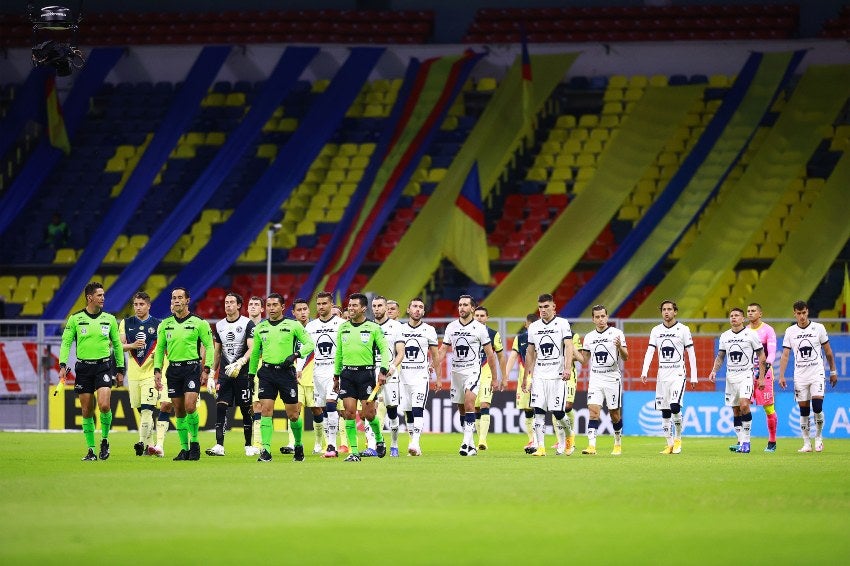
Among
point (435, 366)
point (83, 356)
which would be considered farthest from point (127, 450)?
point (435, 366)

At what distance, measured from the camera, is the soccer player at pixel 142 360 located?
22.8 metres

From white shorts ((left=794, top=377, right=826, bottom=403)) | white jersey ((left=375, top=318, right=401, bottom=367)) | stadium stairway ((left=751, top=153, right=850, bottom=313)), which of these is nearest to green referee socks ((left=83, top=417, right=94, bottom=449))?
white jersey ((left=375, top=318, right=401, bottom=367))

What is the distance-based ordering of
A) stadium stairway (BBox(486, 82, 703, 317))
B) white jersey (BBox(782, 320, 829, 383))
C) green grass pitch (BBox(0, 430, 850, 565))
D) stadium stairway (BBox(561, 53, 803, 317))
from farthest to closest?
1. stadium stairway (BBox(486, 82, 703, 317))
2. stadium stairway (BBox(561, 53, 803, 317))
3. white jersey (BBox(782, 320, 829, 383))
4. green grass pitch (BBox(0, 430, 850, 565))

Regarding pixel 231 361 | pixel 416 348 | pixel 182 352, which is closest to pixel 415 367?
pixel 416 348

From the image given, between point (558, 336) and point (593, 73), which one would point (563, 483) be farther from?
point (593, 73)

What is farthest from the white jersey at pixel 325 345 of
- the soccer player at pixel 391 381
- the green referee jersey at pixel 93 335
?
the green referee jersey at pixel 93 335

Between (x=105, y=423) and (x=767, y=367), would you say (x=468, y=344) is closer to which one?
(x=767, y=367)

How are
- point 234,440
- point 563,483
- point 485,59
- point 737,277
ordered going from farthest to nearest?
point 485,59, point 737,277, point 234,440, point 563,483

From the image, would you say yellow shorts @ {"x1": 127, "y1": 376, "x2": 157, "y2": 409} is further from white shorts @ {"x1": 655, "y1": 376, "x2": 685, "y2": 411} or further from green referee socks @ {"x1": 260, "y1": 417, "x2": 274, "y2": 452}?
white shorts @ {"x1": 655, "y1": 376, "x2": 685, "y2": 411}

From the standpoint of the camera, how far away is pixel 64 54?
98.6 feet

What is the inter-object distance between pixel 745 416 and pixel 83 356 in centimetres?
1061

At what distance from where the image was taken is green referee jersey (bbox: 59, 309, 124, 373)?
21344 millimetres

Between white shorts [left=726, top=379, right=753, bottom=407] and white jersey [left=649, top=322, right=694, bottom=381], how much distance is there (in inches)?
40.6

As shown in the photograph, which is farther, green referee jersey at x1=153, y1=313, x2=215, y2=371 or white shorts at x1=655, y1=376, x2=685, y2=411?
white shorts at x1=655, y1=376, x2=685, y2=411
